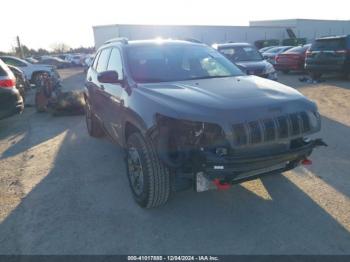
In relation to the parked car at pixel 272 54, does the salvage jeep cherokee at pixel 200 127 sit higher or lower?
higher

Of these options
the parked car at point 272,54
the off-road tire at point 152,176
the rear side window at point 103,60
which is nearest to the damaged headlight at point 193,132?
the off-road tire at point 152,176

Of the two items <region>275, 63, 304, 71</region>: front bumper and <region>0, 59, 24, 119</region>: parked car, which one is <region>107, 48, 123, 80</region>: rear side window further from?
<region>275, 63, 304, 71</region>: front bumper

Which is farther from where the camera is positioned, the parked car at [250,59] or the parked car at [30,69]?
the parked car at [30,69]

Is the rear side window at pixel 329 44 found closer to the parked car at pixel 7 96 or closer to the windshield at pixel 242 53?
the windshield at pixel 242 53

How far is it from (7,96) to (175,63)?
14.5 ft

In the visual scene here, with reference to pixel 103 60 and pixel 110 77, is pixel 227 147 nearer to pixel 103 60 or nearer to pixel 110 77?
pixel 110 77

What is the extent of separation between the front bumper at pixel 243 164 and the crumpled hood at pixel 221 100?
36 centimetres

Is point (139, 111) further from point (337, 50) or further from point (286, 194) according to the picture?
point (337, 50)

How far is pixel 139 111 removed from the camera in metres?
3.54

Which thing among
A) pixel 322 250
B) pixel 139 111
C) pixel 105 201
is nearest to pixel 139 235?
pixel 105 201

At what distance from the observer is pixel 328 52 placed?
13266 mm

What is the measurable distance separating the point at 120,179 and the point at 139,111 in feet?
4.81

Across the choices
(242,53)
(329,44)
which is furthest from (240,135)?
(329,44)

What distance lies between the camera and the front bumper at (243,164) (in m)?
2.95
